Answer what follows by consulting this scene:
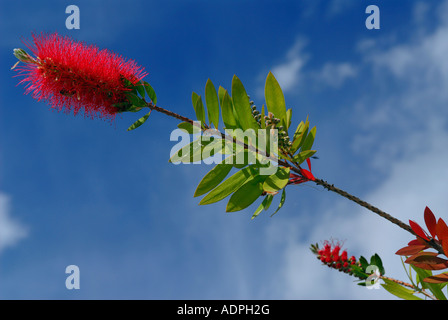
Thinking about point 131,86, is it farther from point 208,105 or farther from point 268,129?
point 268,129

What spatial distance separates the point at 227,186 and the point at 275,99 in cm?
39

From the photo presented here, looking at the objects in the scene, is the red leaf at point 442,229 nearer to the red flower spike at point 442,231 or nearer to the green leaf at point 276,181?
the red flower spike at point 442,231

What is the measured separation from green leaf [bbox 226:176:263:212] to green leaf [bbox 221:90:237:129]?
239 mm

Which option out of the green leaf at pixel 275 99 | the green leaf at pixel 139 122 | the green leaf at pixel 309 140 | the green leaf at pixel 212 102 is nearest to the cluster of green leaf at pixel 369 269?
the green leaf at pixel 309 140

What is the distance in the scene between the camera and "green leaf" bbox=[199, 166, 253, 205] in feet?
4.53

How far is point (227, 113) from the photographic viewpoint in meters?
1.42

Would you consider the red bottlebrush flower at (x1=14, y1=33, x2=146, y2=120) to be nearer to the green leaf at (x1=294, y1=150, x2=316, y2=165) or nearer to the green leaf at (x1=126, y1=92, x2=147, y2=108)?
the green leaf at (x1=126, y1=92, x2=147, y2=108)

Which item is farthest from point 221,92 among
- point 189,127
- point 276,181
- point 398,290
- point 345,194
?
point 398,290

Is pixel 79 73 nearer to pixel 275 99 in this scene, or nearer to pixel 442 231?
pixel 275 99

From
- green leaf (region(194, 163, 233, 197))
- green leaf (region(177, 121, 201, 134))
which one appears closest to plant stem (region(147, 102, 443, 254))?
green leaf (region(177, 121, 201, 134))
